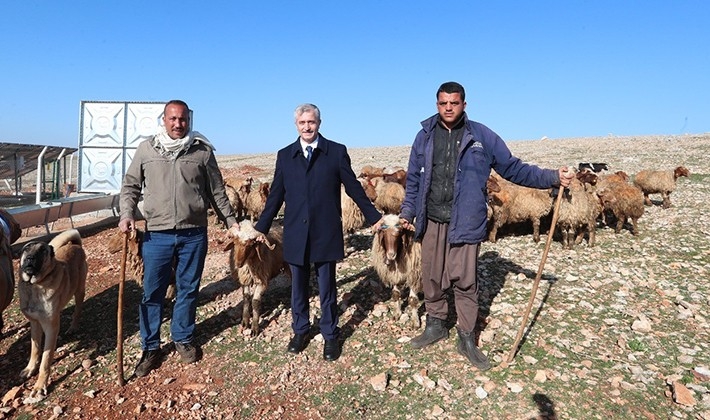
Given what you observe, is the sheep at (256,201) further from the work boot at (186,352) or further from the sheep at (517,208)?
the work boot at (186,352)

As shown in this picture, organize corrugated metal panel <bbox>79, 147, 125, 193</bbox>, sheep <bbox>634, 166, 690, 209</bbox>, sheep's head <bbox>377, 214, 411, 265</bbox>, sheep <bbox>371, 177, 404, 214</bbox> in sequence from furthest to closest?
1. corrugated metal panel <bbox>79, 147, 125, 193</bbox>
2. sheep <bbox>634, 166, 690, 209</bbox>
3. sheep <bbox>371, 177, 404, 214</bbox>
4. sheep's head <bbox>377, 214, 411, 265</bbox>

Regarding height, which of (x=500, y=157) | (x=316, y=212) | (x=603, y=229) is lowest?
(x=603, y=229)

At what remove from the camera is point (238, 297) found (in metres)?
6.70

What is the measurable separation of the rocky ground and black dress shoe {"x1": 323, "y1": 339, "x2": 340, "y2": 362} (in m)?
0.09

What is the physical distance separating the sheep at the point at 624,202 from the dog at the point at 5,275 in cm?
1197

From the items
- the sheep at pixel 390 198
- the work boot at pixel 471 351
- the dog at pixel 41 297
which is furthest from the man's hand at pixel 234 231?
the sheep at pixel 390 198

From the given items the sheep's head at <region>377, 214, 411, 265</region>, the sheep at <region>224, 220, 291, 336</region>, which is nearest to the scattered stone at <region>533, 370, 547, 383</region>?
the sheep's head at <region>377, 214, 411, 265</region>

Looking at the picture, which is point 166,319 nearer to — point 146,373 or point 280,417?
point 146,373

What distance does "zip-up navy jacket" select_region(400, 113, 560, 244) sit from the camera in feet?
14.2

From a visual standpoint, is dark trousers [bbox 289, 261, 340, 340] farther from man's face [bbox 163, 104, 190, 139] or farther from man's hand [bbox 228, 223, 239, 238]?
man's face [bbox 163, 104, 190, 139]

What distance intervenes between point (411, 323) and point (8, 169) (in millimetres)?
18639

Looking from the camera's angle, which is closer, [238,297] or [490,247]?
[238,297]

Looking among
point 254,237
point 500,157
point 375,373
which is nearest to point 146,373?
point 254,237

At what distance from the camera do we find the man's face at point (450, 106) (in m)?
4.23
